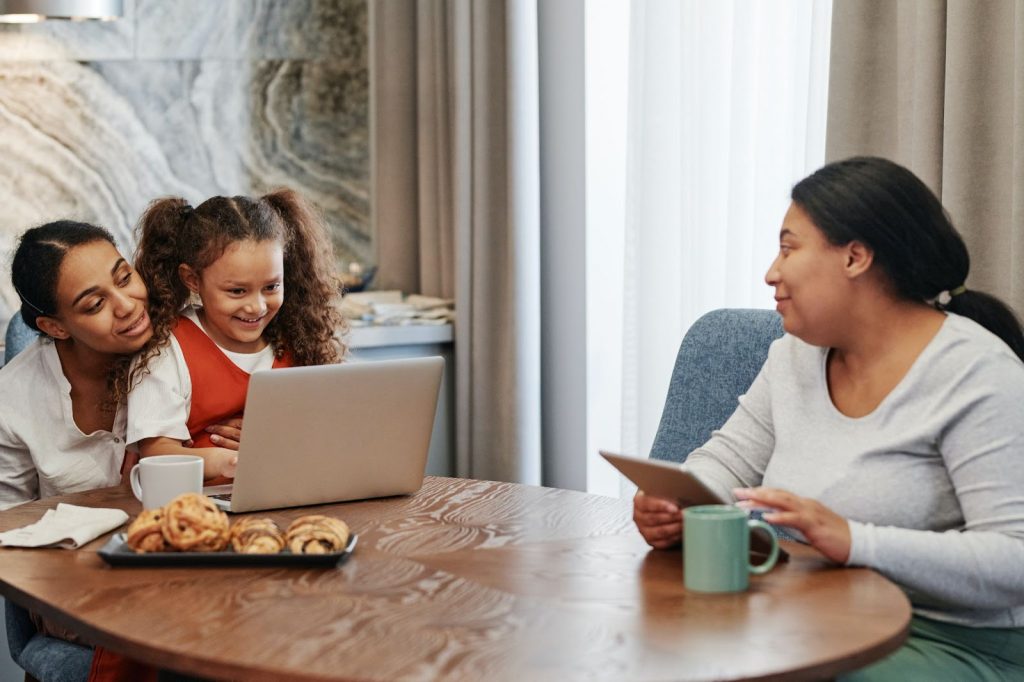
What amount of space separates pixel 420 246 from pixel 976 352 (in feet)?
8.46

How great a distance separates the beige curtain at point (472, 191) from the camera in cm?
336

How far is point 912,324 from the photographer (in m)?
1.60

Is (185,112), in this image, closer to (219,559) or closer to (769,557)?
(219,559)

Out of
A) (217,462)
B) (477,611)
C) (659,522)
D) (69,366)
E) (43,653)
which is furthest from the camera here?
(69,366)

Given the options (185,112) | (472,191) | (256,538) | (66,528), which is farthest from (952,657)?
(185,112)

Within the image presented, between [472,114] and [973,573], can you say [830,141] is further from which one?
[472,114]

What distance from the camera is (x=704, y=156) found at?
2.86 metres

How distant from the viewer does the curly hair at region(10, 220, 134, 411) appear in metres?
1.99

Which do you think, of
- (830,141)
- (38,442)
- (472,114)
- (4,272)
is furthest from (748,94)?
(4,272)

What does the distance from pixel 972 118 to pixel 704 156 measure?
806 mm

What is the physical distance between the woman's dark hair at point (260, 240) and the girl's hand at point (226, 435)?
16 centimetres

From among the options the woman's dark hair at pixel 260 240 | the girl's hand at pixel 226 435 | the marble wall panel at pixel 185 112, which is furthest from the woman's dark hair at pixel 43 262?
the marble wall panel at pixel 185 112

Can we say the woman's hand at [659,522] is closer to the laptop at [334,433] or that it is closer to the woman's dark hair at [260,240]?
the laptop at [334,433]

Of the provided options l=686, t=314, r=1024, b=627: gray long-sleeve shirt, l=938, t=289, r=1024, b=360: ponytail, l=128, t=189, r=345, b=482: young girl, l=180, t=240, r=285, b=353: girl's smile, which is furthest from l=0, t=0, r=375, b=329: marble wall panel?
l=938, t=289, r=1024, b=360: ponytail
